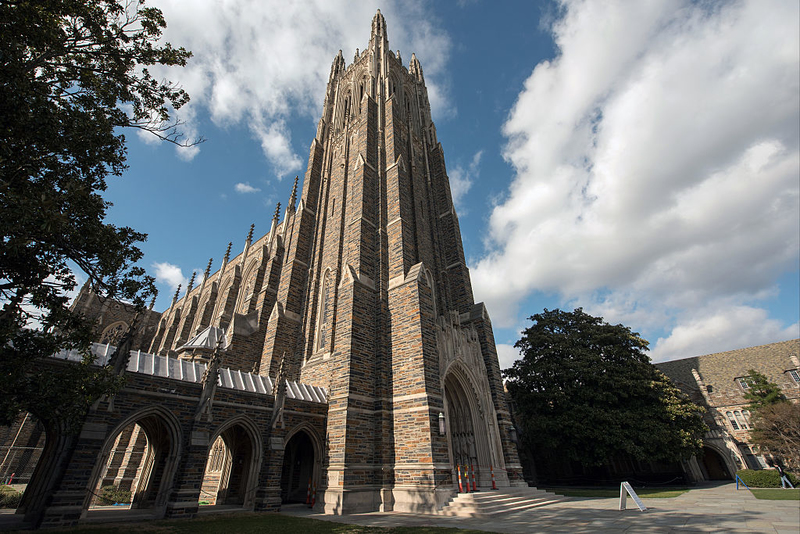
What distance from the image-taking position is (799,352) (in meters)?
32.7

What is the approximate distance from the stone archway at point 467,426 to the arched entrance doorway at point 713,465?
94.6 ft

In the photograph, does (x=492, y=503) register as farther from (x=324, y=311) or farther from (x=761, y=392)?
(x=761, y=392)

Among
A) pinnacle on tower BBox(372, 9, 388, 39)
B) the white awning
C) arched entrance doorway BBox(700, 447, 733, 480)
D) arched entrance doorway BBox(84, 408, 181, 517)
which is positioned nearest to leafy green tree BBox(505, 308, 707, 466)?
arched entrance doorway BBox(700, 447, 733, 480)

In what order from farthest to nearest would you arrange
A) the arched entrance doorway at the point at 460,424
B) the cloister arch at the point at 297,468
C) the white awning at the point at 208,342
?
the white awning at the point at 208,342 < the arched entrance doorway at the point at 460,424 < the cloister arch at the point at 297,468

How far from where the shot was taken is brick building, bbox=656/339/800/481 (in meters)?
29.2

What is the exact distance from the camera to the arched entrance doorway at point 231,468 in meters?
11.8

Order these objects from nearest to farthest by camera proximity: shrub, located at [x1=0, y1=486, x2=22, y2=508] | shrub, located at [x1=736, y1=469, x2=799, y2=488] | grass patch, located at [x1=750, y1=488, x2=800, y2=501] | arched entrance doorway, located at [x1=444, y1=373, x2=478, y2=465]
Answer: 1. grass patch, located at [x1=750, y1=488, x2=800, y2=501]
2. shrub, located at [x1=0, y1=486, x2=22, y2=508]
3. arched entrance doorway, located at [x1=444, y1=373, x2=478, y2=465]
4. shrub, located at [x1=736, y1=469, x2=799, y2=488]

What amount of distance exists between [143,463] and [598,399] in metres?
23.6

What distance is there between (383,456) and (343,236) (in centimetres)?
1138

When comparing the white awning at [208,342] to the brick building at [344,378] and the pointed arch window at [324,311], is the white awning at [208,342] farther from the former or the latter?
the pointed arch window at [324,311]

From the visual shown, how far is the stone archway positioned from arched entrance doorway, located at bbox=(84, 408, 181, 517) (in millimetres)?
9615

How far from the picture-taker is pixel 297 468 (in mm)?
14680

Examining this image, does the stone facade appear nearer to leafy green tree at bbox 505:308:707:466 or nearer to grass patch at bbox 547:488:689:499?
grass patch at bbox 547:488:689:499

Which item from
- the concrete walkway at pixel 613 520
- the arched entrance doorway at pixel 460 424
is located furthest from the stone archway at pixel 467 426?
the concrete walkway at pixel 613 520
